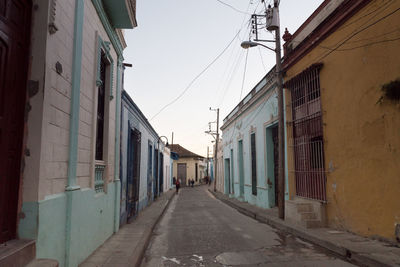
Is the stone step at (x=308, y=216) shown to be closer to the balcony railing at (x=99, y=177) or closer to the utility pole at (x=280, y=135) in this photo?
the utility pole at (x=280, y=135)

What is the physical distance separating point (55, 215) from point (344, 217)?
6.64 m

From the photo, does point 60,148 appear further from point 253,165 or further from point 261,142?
point 253,165

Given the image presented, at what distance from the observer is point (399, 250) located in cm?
529

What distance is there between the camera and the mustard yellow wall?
234 inches

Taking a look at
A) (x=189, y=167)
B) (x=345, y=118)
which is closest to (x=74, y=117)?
(x=345, y=118)

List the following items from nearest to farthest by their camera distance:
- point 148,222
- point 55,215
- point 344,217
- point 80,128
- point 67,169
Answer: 1. point 55,215
2. point 67,169
3. point 80,128
4. point 344,217
5. point 148,222

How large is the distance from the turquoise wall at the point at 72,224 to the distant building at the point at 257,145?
8.18 meters

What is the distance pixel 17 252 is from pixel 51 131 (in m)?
1.46

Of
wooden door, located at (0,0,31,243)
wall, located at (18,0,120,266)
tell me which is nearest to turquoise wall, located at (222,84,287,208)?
wall, located at (18,0,120,266)

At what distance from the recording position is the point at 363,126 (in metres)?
6.72

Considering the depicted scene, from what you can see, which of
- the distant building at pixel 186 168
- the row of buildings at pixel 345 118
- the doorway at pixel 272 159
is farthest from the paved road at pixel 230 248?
the distant building at pixel 186 168

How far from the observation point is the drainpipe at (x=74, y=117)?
4.16 metres

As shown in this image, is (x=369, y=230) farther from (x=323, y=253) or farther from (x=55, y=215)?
(x=55, y=215)

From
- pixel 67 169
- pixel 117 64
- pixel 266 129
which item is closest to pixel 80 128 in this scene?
pixel 67 169
